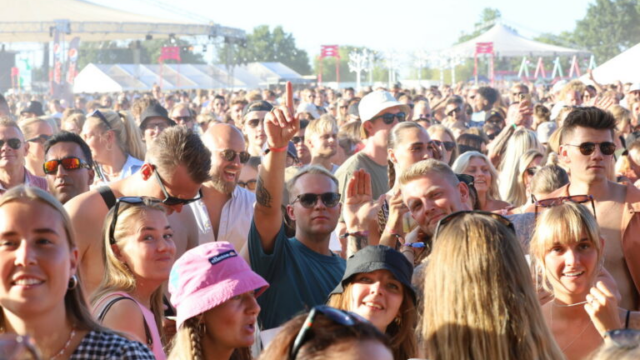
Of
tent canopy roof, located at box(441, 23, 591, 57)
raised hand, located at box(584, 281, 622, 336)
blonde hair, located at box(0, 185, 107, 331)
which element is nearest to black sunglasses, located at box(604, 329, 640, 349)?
raised hand, located at box(584, 281, 622, 336)

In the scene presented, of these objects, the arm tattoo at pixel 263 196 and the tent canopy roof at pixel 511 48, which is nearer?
the arm tattoo at pixel 263 196

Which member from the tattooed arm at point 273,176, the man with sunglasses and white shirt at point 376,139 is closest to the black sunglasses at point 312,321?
the tattooed arm at point 273,176

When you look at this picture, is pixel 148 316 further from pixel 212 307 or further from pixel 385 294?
pixel 385 294

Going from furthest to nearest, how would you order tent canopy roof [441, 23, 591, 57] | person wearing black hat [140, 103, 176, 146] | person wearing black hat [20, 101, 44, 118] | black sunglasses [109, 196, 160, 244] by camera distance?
tent canopy roof [441, 23, 591, 57], person wearing black hat [20, 101, 44, 118], person wearing black hat [140, 103, 176, 146], black sunglasses [109, 196, 160, 244]

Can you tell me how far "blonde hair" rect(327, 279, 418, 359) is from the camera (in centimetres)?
365

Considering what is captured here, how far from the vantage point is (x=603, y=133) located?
18.1 feet

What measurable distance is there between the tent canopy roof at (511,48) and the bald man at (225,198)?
4786 cm

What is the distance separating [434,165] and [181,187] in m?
1.32

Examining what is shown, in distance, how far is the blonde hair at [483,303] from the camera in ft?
9.63

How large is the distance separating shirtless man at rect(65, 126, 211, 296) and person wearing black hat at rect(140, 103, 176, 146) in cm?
451

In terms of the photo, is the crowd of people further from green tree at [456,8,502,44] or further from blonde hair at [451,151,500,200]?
green tree at [456,8,502,44]

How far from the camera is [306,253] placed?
4.80 metres

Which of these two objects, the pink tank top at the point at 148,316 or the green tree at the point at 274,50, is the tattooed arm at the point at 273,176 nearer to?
the pink tank top at the point at 148,316

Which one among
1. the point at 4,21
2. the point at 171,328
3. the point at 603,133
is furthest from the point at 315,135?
the point at 4,21
